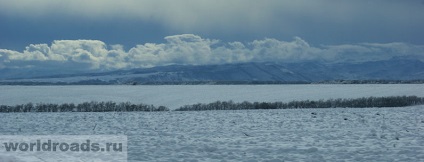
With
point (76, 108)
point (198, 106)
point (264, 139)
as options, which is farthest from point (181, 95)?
point (264, 139)

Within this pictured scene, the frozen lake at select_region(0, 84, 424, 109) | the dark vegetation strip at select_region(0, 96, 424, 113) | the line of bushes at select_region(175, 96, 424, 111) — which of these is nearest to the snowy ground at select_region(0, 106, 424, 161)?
the line of bushes at select_region(175, 96, 424, 111)

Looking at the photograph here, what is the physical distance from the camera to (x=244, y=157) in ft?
55.8

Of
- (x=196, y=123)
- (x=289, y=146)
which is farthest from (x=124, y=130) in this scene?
(x=289, y=146)

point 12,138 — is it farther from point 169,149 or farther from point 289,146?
point 289,146

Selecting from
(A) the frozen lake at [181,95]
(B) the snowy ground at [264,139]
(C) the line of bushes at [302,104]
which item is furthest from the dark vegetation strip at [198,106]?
(B) the snowy ground at [264,139]

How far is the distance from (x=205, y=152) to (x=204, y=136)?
17.1 feet

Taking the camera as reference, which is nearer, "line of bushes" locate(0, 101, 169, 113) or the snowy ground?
the snowy ground

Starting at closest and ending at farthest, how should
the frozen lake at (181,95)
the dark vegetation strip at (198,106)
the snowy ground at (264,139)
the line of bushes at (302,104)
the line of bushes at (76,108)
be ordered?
the snowy ground at (264,139)
the line of bushes at (76,108)
the dark vegetation strip at (198,106)
the line of bushes at (302,104)
the frozen lake at (181,95)

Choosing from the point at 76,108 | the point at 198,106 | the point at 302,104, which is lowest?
the point at 76,108

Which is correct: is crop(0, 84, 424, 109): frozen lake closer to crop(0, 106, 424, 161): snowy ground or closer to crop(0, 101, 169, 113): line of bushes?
crop(0, 101, 169, 113): line of bushes

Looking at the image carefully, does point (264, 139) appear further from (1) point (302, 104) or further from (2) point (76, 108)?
(2) point (76, 108)

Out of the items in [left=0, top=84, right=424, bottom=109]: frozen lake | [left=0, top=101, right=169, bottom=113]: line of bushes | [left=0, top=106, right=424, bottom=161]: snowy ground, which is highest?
[left=0, top=84, right=424, bottom=109]: frozen lake

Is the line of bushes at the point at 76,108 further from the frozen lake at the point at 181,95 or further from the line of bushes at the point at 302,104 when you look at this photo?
the frozen lake at the point at 181,95

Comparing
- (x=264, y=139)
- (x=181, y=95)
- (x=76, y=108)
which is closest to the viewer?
(x=264, y=139)
